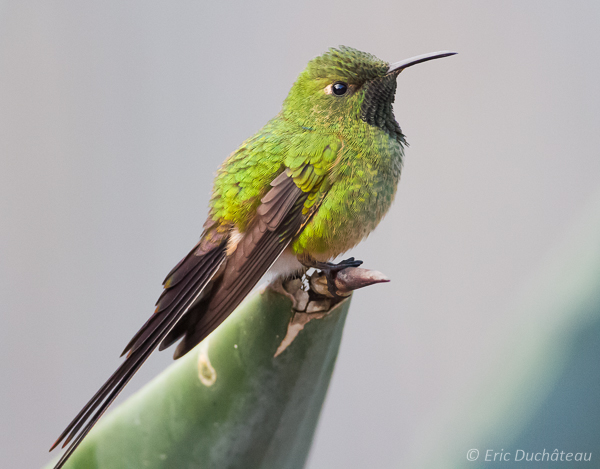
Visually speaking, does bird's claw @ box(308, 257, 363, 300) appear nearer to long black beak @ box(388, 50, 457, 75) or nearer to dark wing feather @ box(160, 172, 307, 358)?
dark wing feather @ box(160, 172, 307, 358)

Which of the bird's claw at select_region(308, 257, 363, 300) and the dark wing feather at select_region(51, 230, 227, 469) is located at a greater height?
the bird's claw at select_region(308, 257, 363, 300)

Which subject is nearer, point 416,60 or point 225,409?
point 225,409

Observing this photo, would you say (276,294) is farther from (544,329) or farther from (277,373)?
(544,329)

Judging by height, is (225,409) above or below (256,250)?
below

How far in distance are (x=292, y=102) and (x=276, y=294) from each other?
0.31 m

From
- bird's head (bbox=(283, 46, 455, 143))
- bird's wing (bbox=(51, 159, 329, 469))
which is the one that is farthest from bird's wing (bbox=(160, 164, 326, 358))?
bird's head (bbox=(283, 46, 455, 143))

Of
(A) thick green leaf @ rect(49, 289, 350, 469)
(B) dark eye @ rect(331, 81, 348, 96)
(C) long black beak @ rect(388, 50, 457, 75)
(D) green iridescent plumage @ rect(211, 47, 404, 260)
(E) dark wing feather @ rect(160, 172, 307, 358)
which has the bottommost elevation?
(A) thick green leaf @ rect(49, 289, 350, 469)

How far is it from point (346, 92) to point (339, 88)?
11 mm

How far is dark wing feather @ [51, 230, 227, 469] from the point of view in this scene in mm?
497

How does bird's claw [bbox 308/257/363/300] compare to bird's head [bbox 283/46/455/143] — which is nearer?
bird's claw [bbox 308/257/363/300]

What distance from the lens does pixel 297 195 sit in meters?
0.65

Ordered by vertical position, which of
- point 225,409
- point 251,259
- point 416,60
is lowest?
point 225,409

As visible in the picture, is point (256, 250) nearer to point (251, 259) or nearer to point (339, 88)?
point (251, 259)

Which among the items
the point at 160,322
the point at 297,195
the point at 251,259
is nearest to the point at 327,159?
the point at 297,195
